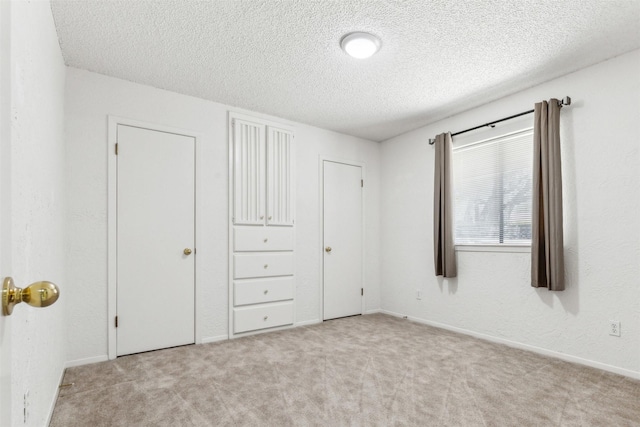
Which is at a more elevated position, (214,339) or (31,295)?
(31,295)

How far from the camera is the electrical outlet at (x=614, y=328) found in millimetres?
2685

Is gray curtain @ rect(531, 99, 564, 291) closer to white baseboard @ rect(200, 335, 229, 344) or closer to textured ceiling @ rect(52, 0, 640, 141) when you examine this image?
textured ceiling @ rect(52, 0, 640, 141)

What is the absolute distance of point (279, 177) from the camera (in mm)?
4129

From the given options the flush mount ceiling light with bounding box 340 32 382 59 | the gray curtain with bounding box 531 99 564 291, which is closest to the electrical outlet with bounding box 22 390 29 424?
the flush mount ceiling light with bounding box 340 32 382 59

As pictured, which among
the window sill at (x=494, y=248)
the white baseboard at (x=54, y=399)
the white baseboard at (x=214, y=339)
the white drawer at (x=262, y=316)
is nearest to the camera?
the white baseboard at (x=54, y=399)

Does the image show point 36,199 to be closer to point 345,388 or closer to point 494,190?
point 345,388

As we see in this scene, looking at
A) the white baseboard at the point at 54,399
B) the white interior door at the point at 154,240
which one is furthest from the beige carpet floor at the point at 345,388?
the white interior door at the point at 154,240

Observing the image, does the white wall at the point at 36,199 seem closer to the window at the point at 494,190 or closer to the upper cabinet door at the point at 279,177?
the upper cabinet door at the point at 279,177

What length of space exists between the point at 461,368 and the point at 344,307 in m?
2.04

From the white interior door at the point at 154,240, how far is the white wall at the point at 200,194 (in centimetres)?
12

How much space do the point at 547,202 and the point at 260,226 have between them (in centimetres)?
→ 275

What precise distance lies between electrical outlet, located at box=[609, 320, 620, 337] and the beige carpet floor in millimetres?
302

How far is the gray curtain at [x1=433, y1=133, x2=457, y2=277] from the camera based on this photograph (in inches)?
154

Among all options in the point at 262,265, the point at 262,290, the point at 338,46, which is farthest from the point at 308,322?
→ the point at 338,46
